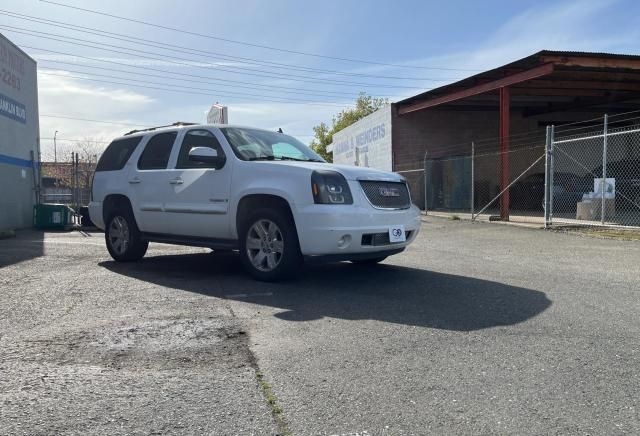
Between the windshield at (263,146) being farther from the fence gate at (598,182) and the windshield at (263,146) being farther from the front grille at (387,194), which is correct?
the fence gate at (598,182)

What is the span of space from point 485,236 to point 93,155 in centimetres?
4274

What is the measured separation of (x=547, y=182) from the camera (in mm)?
12672

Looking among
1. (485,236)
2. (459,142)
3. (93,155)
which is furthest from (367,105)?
(485,236)

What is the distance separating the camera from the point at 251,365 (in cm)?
349

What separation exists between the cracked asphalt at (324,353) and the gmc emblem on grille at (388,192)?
1.00 meters

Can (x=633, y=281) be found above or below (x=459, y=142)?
below

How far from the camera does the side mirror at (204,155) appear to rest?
632 cm

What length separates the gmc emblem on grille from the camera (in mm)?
6133

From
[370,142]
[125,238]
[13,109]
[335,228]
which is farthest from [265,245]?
[370,142]

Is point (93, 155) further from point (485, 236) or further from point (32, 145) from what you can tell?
point (485, 236)

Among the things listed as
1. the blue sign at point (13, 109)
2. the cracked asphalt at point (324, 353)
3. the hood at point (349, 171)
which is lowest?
the cracked asphalt at point (324, 353)

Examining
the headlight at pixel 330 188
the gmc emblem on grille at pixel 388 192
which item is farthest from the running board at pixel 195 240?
the gmc emblem on grille at pixel 388 192

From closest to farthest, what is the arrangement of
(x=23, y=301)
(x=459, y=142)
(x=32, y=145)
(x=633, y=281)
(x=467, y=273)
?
(x=23, y=301), (x=633, y=281), (x=467, y=273), (x=32, y=145), (x=459, y=142)

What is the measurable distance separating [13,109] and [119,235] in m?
10.9
